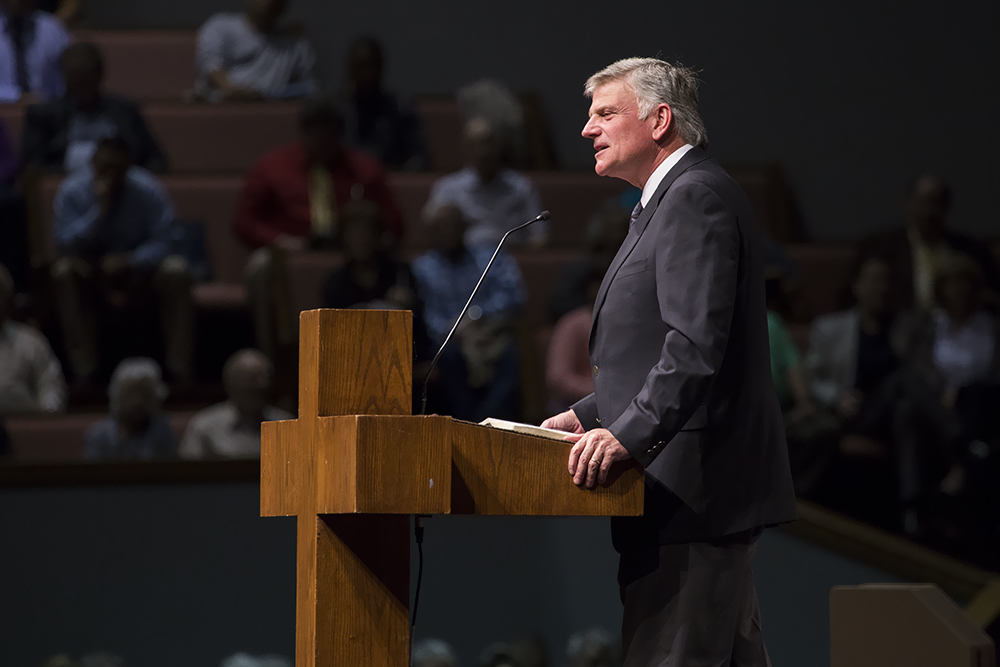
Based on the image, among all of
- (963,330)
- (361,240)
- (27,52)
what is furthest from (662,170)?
(27,52)

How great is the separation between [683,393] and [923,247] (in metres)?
2.83

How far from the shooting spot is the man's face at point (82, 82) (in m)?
3.93

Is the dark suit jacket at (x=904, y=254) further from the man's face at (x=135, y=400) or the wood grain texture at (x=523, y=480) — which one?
the wood grain texture at (x=523, y=480)

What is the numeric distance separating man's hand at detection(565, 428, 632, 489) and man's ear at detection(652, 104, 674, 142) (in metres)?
0.33

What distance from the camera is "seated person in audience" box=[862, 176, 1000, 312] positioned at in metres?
3.86

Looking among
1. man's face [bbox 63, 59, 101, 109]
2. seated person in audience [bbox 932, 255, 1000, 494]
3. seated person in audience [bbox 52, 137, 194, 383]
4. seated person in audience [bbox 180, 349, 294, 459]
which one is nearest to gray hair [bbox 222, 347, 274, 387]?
seated person in audience [bbox 180, 349, 294, 459]

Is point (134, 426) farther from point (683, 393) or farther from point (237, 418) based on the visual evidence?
point (683, 393)

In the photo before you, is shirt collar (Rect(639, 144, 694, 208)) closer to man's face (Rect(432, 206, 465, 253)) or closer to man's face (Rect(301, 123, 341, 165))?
man's face (Rect(432, 206, 465, 253))

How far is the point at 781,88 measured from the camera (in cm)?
488

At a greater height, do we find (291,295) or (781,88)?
(781,88)

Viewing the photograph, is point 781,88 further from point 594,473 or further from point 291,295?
point 594,473

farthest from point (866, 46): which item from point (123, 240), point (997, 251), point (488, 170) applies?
point (123, 240)

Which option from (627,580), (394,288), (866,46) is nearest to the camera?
(627,580)

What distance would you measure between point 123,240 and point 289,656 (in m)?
1.41
